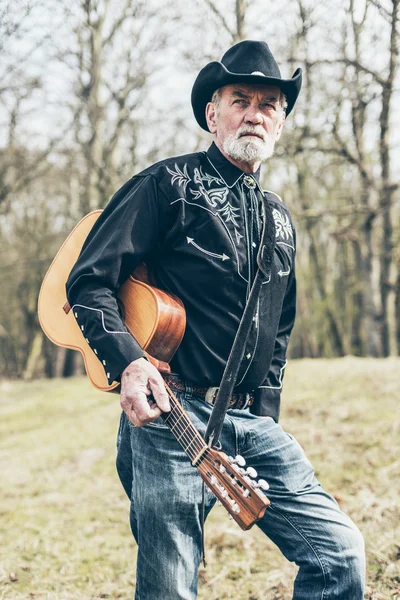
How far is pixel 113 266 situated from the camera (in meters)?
2.46

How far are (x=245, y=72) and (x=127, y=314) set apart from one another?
1.17m

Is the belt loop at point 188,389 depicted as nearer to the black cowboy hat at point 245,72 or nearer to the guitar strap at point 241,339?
the guitar strap at point 241,339

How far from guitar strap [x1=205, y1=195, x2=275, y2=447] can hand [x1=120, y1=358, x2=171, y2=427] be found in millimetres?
218

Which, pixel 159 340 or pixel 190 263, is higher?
pixel 190 263

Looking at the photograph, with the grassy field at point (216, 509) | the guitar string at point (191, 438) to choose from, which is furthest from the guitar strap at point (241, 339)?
the grassy field at point (216, 509)

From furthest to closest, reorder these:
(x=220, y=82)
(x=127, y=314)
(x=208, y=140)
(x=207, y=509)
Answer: (x=208, y=140) < (x=220, y=82) < (x=127, y=314) < (x=207, y=509)

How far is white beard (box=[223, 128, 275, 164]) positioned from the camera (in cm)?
271

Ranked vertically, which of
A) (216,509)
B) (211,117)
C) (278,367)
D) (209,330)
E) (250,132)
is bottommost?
(216,509)

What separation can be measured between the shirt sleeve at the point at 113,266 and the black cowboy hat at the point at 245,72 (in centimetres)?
57

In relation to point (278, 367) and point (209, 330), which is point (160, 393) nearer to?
point (209, 330)

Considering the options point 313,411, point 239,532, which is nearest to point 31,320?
point 313,411

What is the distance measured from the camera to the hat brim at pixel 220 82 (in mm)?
2729

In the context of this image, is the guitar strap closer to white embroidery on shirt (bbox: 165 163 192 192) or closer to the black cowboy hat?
white embroidery on shirt (bbox: 165 163 192 192)

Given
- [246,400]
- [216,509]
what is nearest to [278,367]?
[246,400]
